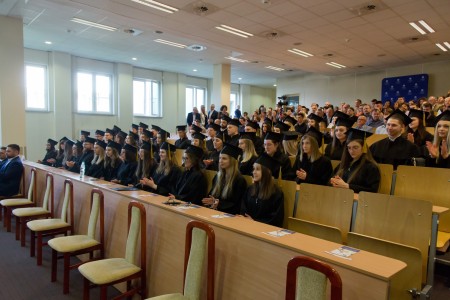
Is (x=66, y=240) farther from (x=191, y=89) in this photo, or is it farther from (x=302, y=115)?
(x=191, y=89)

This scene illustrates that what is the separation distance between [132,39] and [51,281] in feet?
25.9

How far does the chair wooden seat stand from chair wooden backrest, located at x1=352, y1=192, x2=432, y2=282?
2642mm

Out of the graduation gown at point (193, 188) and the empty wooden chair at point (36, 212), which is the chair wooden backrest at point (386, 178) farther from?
the empty wooden chair at point (36, 212)

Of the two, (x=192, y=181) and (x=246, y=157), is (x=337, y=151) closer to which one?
(x=246, y=157)

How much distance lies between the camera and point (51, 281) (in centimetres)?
350

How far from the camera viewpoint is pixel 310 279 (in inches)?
57.9

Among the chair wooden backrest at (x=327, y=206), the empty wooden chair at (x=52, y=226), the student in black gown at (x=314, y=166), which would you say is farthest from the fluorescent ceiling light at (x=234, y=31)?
the chair wooden backrest at (x=327, y=206)

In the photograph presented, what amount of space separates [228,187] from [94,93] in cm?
1147

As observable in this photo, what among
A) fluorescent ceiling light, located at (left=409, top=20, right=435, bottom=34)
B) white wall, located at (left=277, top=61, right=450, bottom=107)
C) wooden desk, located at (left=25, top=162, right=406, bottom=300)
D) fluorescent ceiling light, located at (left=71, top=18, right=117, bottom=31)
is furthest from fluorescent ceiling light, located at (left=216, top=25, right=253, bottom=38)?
white wall, located at (left=277, top=61, right=450, bottom=107)

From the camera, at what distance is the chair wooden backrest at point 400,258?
4.80ft

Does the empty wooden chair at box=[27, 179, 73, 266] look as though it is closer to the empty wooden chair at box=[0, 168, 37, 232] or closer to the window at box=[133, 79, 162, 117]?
the empty wooden chair at box=[0, 168, 37, 232]

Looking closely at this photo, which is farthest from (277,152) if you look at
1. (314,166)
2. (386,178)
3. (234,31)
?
(234,31)

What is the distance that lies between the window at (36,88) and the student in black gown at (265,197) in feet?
37.5

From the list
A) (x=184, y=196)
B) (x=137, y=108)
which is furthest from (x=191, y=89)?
(x=184, y=196)
